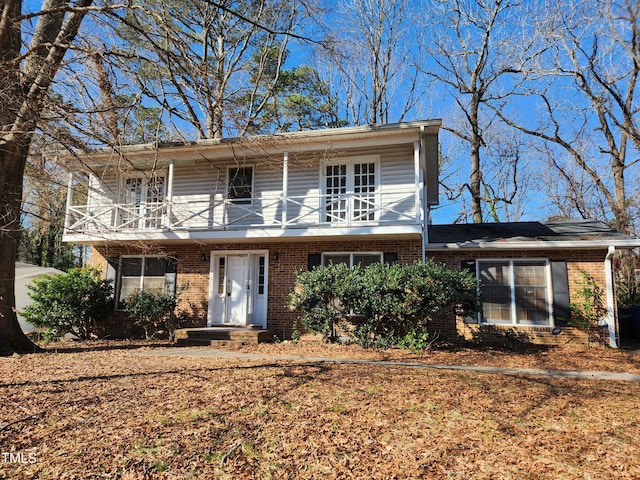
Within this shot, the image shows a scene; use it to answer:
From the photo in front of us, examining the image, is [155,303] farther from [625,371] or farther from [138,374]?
[625,371]

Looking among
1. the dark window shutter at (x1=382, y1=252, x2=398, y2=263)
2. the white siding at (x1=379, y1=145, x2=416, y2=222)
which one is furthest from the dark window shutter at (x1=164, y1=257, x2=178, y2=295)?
the white siding at (x1=379, y1=145, x2=416, y2=222)

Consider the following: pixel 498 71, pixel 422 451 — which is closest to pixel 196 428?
pixel 422 451

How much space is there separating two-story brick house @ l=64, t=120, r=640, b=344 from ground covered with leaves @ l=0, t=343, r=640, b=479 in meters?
4.39

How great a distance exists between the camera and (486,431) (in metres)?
4.08

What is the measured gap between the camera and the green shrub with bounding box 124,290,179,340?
10.9 meters

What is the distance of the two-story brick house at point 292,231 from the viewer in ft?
33.8

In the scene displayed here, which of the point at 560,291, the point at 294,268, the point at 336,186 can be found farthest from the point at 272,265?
the point at 560,291

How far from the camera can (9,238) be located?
27.1 ft

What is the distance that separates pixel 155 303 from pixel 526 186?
75.3ft

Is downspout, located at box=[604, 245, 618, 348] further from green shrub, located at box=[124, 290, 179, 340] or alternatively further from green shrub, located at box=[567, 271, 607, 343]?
green shrub, located at box=[124, 290, 179, 340]

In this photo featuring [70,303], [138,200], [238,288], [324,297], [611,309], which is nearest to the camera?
[324,297]

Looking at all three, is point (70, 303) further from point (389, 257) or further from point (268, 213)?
point (389, 257)

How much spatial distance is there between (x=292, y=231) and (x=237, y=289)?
2634 mm

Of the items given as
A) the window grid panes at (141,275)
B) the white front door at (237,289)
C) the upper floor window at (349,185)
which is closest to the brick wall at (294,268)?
the window grid panes at (141,275)
